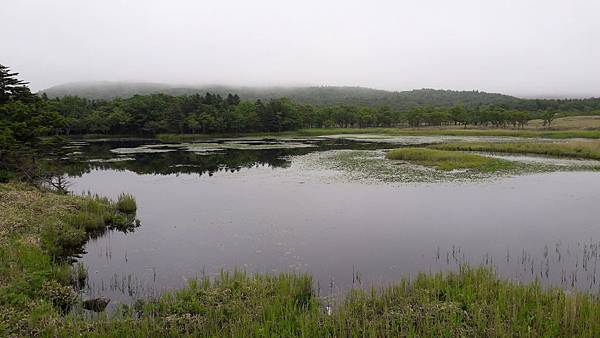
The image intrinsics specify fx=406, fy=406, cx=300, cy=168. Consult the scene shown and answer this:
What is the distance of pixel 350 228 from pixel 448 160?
27.0 meters

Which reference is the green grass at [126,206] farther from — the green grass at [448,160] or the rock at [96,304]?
the green grass at [448,160]

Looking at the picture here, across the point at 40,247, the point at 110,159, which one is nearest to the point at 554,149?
the point at 40,247

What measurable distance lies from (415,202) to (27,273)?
19.5 metres

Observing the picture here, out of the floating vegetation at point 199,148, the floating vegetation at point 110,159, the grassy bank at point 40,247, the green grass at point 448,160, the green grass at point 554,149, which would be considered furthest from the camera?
the floating vegetation at point 199,148

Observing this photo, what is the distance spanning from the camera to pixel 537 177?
3256 centimetres

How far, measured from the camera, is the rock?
35.1 feet

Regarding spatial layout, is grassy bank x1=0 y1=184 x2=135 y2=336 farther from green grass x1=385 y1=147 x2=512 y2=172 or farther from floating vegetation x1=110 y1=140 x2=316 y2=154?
floating vegetation x1=110 y1=140 x2=316 y2=154

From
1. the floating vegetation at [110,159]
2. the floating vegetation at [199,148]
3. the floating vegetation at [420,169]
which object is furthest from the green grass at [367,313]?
the floating vegetation at [199,148]

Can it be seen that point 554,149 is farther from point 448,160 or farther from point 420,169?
point 420,169

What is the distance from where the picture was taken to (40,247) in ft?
46.4

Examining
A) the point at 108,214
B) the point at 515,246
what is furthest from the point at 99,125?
the point at 515,246

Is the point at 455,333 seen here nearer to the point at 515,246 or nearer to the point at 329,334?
the point at 329,334

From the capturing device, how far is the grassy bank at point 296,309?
8.39 meters

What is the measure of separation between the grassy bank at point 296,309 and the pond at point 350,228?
1584mm
